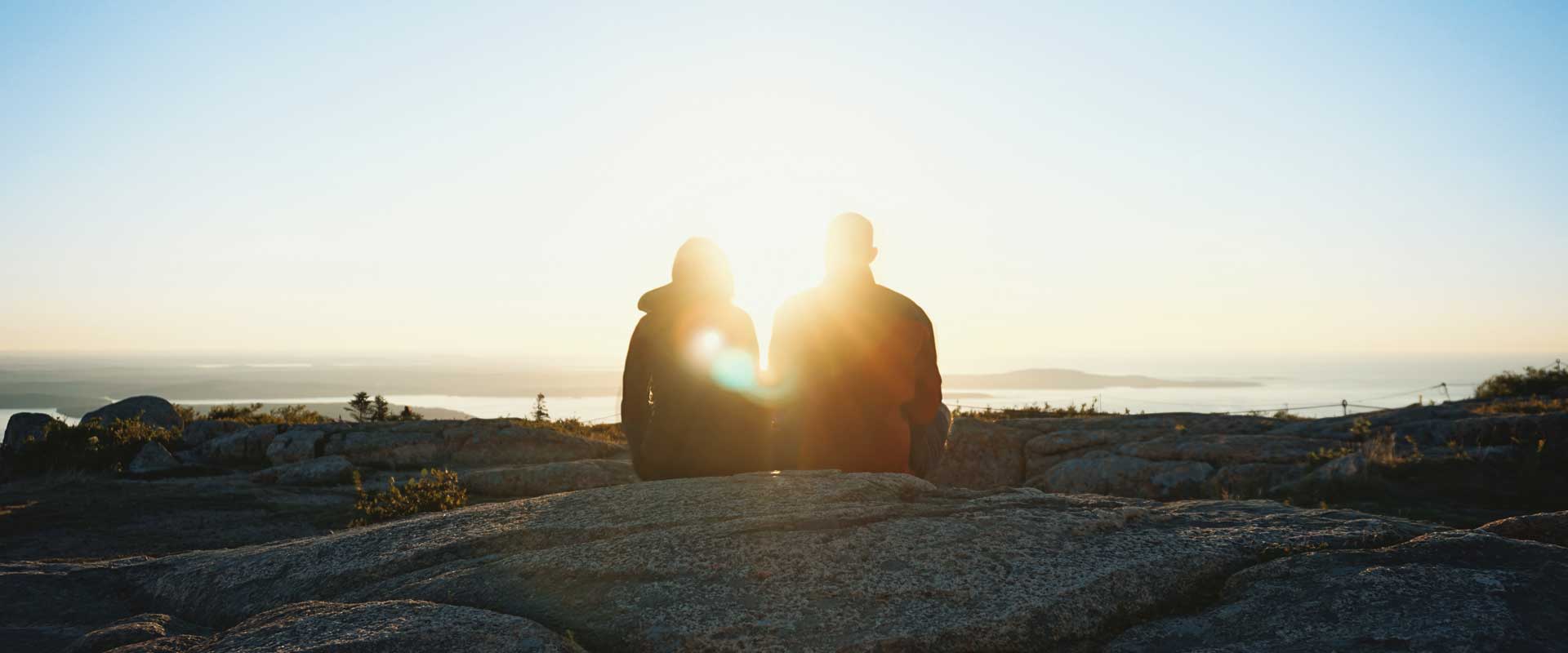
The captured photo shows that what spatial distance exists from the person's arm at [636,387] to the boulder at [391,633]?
428 cm

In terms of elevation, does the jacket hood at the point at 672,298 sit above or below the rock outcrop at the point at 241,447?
above

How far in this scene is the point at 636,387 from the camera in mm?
8023

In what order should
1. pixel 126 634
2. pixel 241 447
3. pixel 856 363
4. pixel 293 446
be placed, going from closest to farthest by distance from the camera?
1. pixel 126 634
2. pixel 856 363
3. pixel 293 446
4. pixel 241 447

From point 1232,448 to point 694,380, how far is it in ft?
38.7

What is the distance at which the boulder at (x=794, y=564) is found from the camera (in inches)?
145

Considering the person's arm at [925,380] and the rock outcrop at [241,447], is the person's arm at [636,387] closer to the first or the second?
the person's arm at [925,380]

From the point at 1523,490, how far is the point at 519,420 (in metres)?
19.1

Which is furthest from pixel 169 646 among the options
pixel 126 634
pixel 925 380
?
pixel 925 380

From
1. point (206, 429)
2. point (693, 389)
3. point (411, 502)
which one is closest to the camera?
point (693, 389)

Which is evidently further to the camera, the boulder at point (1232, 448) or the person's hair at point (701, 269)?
the boulder at point (1232, 448)

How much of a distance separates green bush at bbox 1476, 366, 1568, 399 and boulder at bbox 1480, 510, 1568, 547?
24099 mm

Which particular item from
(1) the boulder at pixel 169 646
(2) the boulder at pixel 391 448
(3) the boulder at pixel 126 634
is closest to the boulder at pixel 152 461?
(2) the boulder at pixel 391 448

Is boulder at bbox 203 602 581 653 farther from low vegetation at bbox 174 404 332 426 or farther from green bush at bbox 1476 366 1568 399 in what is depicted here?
green bush at bbox 1476 366 1568 399

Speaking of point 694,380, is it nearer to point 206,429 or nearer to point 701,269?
point 701,269
